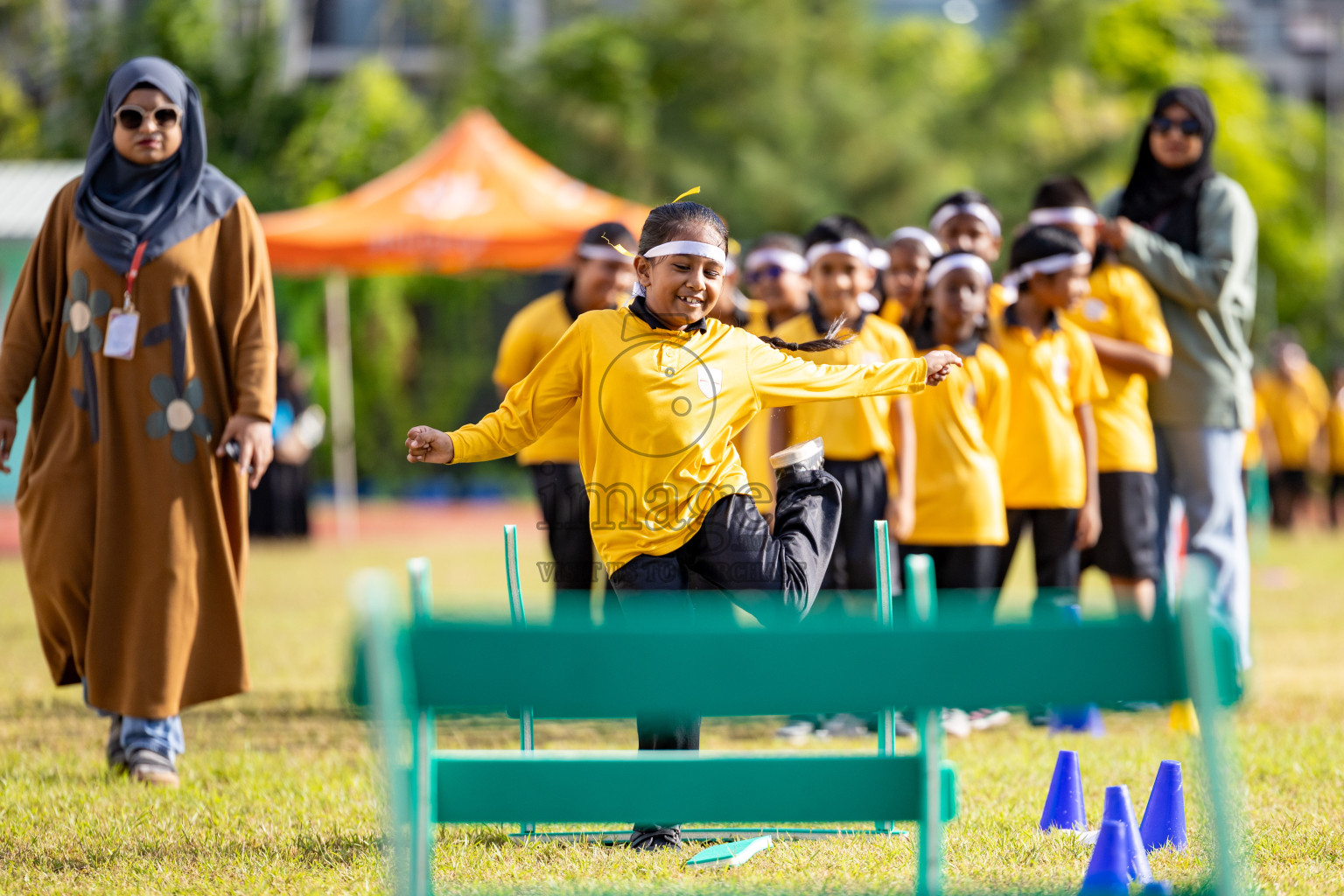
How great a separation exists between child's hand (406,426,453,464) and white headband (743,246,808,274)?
3.33 m

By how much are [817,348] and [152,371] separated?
7.79 feet

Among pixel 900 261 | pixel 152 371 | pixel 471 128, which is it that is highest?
pixel 471 128

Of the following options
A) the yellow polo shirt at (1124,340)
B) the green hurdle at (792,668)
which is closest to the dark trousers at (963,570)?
the yellow polo shirt at (1124,340)

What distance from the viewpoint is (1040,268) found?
6.13 m

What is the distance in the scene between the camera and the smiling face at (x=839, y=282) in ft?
18.9

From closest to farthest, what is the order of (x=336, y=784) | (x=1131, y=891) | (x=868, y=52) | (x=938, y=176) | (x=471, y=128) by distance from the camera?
(x=1131, y=891)
(x=336, y=784)
(x=471, y=128)
(x=938, y=176)
(x=868, y=52)

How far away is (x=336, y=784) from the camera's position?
492 cm

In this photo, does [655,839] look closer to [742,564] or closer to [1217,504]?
[742,564]

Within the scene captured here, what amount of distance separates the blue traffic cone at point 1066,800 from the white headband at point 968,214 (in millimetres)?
2987

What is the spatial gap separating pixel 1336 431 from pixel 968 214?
13.3 meters

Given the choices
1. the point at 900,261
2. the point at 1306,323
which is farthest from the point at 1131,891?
the point at 1306,323

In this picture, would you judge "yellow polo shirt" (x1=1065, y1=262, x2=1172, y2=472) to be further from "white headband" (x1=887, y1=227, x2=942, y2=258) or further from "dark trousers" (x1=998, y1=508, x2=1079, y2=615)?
"white headband" (x1=887, y1=227, x2=942, y2=258)

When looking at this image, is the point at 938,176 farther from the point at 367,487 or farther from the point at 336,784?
the point at 336,784

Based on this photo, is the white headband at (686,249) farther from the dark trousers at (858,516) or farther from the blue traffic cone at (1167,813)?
the dark trousers at (858,516)
